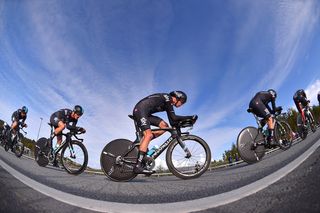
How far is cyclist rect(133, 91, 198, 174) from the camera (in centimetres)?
278

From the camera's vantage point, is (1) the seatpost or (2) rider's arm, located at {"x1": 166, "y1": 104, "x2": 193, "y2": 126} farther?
(1) the seatpost

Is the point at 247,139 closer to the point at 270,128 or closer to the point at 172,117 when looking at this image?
the point at 270,128

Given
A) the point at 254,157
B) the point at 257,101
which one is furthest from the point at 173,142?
the point at 254,157

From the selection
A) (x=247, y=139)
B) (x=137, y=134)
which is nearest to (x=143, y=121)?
(x=137, y=134)

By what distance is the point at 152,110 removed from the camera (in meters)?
3.08

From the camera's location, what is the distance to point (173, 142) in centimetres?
296

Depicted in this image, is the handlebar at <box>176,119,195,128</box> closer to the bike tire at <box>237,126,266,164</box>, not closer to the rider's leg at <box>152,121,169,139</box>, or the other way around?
the rider's leg at <box>152,121,169,139</box>

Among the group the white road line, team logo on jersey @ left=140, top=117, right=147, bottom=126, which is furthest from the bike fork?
the white road line

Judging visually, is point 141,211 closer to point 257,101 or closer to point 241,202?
point 241,202

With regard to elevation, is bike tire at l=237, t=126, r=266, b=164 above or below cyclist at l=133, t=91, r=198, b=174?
below

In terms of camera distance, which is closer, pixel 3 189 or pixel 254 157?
pixel 3 189

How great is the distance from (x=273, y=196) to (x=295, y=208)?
0.43 feet

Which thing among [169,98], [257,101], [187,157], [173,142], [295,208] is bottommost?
[295,208]

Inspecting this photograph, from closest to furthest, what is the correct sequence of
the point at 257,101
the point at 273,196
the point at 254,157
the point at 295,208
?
the point at 295,208 → the point at 273,196 → the point at 254,157 → the point at 257,101
